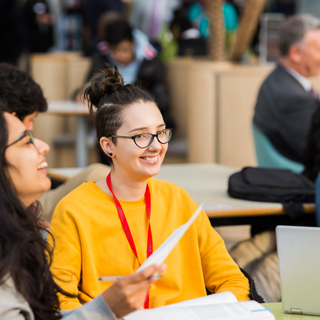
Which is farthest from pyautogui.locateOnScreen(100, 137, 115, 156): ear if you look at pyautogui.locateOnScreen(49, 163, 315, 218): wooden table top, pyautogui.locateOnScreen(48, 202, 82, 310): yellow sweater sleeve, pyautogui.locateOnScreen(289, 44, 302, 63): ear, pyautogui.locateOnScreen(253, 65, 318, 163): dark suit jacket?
pyautogui.locateOnScreen(289, 44, 302, 63): ear

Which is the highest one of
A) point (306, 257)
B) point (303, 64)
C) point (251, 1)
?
point (251, 1)

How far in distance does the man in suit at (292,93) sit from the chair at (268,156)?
31 mm

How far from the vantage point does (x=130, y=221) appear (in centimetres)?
170

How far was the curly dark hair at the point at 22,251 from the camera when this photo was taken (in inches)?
48.1

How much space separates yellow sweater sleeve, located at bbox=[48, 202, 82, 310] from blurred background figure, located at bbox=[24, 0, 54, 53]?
6.57 m

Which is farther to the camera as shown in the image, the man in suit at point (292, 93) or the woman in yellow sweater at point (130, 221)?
the man in suit at point (292, 93)

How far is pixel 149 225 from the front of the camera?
171 cm

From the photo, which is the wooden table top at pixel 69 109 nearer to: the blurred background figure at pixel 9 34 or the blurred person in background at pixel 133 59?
the blurred person in background at pixel 133 59

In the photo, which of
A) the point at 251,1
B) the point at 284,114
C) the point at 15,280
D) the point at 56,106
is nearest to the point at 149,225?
the point at 15,280

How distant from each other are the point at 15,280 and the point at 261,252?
67.4 inches

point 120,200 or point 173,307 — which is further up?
point 120,200

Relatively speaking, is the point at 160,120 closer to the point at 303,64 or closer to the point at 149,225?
the point at 149,225

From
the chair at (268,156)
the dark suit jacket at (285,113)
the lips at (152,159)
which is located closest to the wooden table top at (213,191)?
the chair at (268,156)

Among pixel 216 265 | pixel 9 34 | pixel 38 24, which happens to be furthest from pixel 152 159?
pixel 38 24
